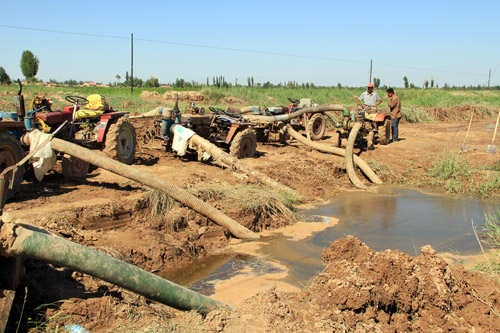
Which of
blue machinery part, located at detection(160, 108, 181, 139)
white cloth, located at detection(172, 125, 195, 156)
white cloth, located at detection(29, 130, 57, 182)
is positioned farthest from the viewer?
blue machinery part, located at detection(160, 108, 181, 139)

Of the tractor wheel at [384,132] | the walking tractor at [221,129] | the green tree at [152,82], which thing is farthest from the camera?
the green tree at [152,82]

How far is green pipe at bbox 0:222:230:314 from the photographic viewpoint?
10.6ft

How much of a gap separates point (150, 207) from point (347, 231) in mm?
3398

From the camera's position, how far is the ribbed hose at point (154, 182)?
20.9 ft

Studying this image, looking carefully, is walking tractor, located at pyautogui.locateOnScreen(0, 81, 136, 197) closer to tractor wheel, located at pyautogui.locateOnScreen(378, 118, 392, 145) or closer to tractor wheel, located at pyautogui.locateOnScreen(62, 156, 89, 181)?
tractor wheel, located at pyautogui.locateOnScreen(62, 156, 89, 181)

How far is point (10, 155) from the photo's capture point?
691cm

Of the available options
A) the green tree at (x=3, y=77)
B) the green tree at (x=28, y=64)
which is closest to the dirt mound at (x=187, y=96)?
the green tree at (x=3, y=77)

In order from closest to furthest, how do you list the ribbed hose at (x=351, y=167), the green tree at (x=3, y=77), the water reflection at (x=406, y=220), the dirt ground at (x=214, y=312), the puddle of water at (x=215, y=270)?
the dirt ground at (x=214, y=312)
the puddle of water at (x=215, y=270)
the water reflection at (x=406, y=220)
the ribbed hose at (x=351, y=167)
the green tree at (x=3, y=77)

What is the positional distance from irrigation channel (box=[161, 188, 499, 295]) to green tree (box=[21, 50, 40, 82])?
5863 centimetres

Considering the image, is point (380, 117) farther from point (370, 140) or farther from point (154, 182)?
point (154, 182)

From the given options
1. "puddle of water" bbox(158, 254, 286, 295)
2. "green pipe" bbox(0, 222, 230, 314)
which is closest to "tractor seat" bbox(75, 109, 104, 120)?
"puddle of water" bbox(158, 254, 286, 295)

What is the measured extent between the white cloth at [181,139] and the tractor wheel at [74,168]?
2.64 meters

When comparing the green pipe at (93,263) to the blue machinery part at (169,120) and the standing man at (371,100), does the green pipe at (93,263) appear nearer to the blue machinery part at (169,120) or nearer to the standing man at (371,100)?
the blue machinery part at (169,120)

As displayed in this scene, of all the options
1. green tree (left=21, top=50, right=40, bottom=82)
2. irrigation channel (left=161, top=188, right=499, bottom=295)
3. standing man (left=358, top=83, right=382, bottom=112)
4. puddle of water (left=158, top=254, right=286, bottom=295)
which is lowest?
puddle of water (left=158, top=254, right=286, bottom=295)
